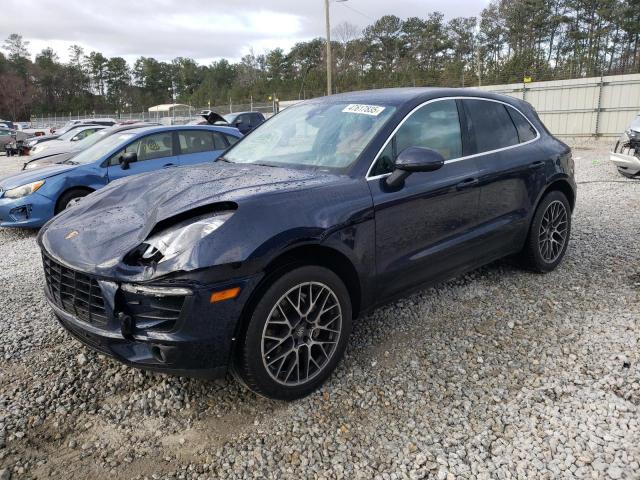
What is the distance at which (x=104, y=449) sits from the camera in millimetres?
2387

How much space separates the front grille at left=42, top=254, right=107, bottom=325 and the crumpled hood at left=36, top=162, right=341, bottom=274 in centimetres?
8

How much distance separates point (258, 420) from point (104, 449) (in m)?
0.76

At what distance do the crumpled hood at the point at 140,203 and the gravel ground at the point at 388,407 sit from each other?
33.9 inches

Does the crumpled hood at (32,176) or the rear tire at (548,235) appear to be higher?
the crumpled hood at (32,176)

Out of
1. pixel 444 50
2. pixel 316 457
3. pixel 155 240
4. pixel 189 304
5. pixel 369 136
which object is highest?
pixel 444 50

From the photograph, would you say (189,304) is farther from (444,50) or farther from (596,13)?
(444,50)

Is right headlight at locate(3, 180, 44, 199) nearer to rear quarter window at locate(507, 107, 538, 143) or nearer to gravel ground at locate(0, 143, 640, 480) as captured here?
gravel ground at locate(0, 143, 640, 480)

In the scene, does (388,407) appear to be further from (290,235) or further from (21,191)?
(21,191)

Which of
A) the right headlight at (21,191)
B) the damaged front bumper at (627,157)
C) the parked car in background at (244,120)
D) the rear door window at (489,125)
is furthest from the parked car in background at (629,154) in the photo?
the parked car in background at (244,120)

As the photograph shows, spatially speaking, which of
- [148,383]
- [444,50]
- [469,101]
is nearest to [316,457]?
[148,383]

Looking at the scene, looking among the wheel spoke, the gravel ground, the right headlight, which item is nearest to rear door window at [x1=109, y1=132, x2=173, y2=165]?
the right headlight

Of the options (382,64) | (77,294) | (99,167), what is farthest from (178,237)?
(382,64)

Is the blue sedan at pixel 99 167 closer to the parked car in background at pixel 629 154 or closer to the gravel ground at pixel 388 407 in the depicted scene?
the gravel ground at pixel 388 407

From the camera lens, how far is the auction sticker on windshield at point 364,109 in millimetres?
3335
